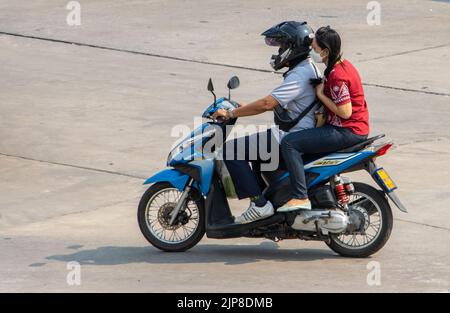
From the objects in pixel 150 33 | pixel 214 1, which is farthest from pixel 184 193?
pixel 214 1

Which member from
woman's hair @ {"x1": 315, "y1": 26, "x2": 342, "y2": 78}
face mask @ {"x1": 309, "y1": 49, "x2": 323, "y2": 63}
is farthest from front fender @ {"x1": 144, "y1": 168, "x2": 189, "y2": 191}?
woman's hair @ {"x1": 315, "y1": 26, "x2": 342, "y2": 78}

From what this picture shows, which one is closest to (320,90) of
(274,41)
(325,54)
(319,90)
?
(319,90)

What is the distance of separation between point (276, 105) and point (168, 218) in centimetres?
131

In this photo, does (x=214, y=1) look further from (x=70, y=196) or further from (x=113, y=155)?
(x=70, y=196)

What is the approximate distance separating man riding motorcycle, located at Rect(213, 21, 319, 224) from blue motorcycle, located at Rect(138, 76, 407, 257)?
12 cm

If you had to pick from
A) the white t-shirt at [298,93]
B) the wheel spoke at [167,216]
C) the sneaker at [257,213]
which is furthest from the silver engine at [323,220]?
the wheel spoke at [167,216]

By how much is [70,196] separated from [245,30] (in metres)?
8.13

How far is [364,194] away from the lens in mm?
8992

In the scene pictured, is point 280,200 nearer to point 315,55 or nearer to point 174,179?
point 174,179

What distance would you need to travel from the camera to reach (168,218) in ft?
30.1

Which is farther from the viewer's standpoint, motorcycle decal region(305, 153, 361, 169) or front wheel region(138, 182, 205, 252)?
front wheel region(138, 182, 205, 252)

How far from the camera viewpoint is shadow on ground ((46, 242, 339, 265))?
357 inches

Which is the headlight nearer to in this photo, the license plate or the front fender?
the front fender

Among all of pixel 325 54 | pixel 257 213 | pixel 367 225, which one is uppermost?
pixel 325 54
